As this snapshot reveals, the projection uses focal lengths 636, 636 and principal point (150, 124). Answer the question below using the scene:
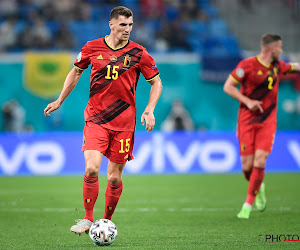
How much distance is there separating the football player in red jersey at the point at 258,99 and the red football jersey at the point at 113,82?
2.59m

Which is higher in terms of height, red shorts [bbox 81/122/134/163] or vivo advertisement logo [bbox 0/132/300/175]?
red shorts [bbox 81/122/134/163]

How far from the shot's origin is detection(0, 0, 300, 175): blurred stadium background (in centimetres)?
1683

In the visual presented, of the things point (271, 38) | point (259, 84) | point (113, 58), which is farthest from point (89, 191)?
point (271, 38)

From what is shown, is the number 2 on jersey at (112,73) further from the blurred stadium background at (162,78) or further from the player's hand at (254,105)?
the blurred stadium background at (162,78)

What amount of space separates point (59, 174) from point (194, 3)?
895 cm

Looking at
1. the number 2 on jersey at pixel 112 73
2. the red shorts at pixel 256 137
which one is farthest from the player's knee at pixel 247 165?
the number 2 on jersey at pixel 112 73

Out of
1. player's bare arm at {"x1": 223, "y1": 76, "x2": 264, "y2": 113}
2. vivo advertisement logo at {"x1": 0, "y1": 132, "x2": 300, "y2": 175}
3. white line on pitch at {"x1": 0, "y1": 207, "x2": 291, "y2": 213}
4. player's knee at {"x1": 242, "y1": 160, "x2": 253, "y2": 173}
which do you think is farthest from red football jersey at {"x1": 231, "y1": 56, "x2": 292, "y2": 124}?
vivo advertisement logo at {"x1": 0, "y1": 132, "x2": 300, "y2": 175}

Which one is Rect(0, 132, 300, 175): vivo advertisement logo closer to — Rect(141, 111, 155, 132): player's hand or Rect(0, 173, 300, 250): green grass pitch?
Rect(0, 173, 300, 250): green grass pitch

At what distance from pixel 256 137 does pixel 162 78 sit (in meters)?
11.3

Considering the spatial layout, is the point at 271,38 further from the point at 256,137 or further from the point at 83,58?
the point at 83,58

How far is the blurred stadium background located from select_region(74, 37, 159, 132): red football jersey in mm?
9948

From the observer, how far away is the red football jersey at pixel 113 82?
672 centimetres

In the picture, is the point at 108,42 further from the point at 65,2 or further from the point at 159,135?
the point at 65,2

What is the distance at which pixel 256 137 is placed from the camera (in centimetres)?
914
